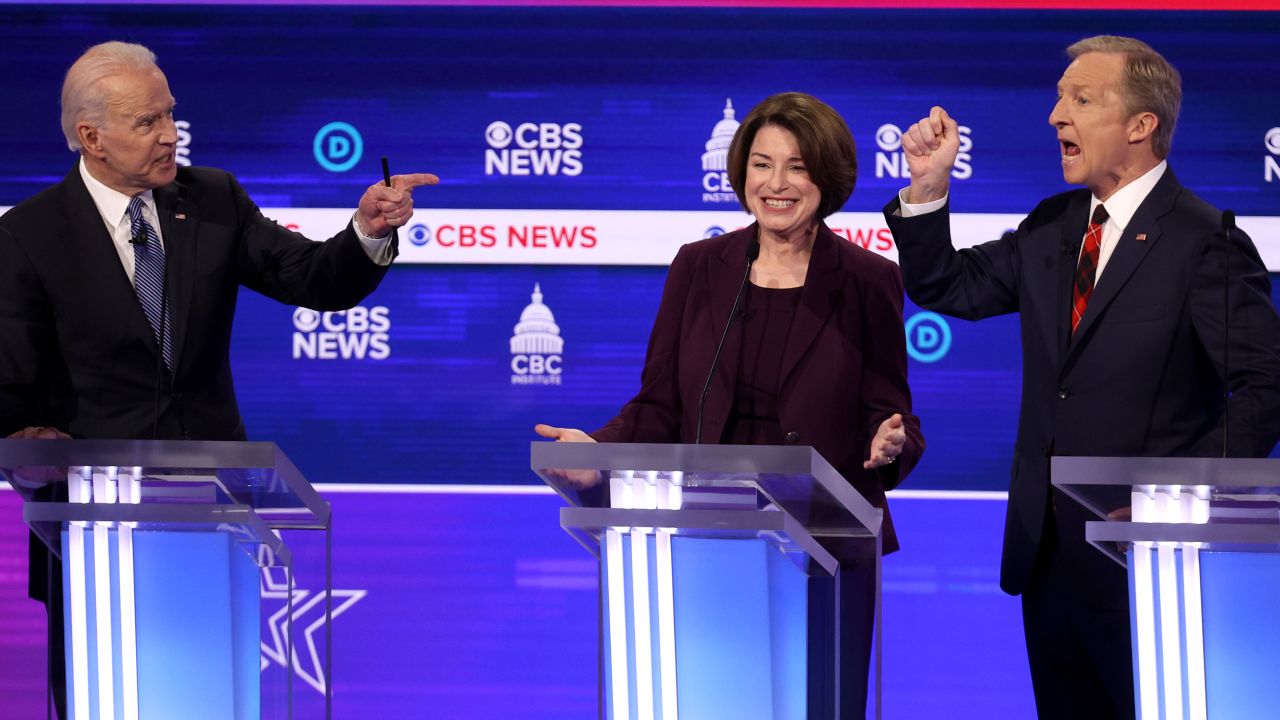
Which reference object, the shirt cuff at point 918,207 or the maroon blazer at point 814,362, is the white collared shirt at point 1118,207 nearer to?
the shirt cuff at point 918,207

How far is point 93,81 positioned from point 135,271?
0.42 m

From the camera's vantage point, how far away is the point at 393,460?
4512 millimetres

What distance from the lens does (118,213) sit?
315 cm

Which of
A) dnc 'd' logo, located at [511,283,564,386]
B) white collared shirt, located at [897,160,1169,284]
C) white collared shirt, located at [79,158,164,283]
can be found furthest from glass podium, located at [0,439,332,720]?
dnc 'd' logo, located at [511,283,564,386]

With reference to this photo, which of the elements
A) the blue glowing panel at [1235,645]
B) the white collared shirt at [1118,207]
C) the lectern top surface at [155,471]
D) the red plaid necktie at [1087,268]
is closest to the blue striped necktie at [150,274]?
the lectern top surface at [155,471]

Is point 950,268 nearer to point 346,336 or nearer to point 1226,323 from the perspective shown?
point 1226,323

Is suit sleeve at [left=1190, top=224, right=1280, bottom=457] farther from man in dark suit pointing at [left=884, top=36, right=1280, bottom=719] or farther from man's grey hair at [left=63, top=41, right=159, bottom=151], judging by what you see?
man's grey hair at [left=63, top=41, right=159, bottom=151]

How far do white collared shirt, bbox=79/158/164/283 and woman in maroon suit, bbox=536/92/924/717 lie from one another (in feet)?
3.37

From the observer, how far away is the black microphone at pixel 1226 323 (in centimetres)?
255

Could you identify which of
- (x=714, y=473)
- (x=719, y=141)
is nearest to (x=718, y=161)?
(x=719, y=141)

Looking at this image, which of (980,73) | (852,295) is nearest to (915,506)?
(980,73)

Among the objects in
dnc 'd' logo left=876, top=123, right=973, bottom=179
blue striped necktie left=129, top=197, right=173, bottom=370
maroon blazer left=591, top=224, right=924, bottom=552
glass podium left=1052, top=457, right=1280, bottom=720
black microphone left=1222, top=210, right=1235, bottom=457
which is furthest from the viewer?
dnc 'd' logo left=876, top=123, right=973, bottom=179

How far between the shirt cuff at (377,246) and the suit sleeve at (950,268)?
39.6 inches

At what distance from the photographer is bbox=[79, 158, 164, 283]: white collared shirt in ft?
10.3
